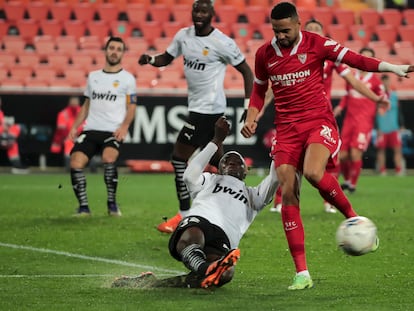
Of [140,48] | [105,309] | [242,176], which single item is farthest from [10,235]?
[140,48]

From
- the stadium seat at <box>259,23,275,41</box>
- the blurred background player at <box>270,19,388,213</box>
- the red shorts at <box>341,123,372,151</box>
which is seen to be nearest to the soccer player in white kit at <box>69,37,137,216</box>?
the blurred background player at <box>270,19,388,213</box>

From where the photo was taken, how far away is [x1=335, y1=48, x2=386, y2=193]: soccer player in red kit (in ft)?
58.3

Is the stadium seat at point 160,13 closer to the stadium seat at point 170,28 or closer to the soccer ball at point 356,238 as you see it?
the stadium seat at point 170,28

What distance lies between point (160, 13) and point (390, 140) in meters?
8.03

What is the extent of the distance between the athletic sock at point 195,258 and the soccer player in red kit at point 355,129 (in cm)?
949

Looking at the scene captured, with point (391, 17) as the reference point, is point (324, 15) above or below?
above

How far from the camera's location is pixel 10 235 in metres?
12.7

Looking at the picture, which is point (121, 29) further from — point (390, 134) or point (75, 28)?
point (390, 134)

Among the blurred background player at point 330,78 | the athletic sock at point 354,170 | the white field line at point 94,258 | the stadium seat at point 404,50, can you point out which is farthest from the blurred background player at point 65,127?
the white field line at point 94,258

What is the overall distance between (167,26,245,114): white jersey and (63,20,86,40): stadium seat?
51.5ft

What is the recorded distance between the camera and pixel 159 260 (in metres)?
10.8

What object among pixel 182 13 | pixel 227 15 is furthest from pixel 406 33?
pixel 182 13

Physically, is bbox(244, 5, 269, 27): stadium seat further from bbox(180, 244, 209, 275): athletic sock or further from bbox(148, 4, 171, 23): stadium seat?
bbox(180, 244, 209, 275): athletic sock

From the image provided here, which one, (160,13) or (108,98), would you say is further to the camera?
(160,13)
